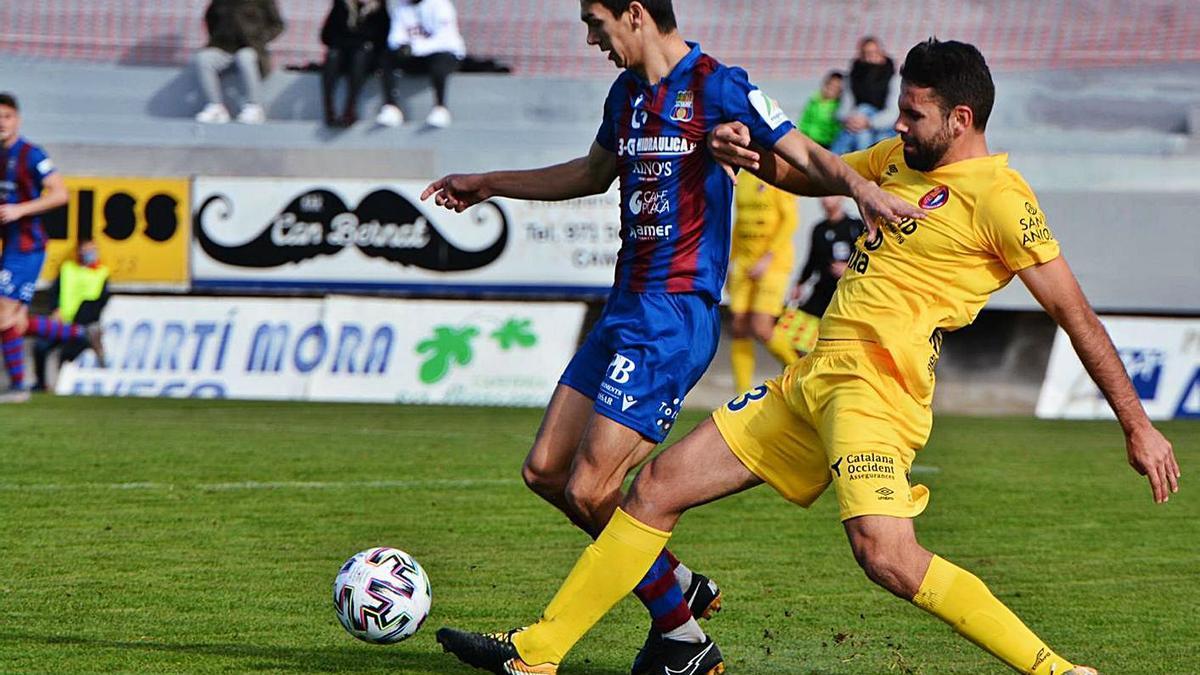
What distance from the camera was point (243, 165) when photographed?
17.7m

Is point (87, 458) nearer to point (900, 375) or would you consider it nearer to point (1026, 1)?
point (900, 375)

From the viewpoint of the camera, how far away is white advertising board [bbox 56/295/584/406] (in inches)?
650

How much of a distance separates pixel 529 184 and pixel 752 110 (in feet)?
3.26

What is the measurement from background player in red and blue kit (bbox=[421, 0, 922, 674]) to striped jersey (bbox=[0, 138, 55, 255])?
9.07 metres

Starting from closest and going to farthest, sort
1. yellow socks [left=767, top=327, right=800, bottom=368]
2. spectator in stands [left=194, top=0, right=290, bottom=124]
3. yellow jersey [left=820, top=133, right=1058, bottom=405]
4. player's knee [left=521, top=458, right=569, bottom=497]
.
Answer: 1. yellow jersey [left=820, top=133, right=1058, bottom=405]
2. player's knee [left=521, top=458, right=569, bottom=497]
3. yellow socks [left=767, top=327, right=800, bottom=368]
4. spectator in stands [left=194, top=0, right=290, bottom=124]

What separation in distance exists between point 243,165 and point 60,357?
8.69 ft

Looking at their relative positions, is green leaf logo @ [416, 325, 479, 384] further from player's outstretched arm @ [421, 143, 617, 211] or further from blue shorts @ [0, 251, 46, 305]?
player's outstretched arm @ [421, 143, 617, 211]

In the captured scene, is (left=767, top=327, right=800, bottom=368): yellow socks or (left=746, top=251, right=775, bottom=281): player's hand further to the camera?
(left=767, top=327, right=800, bottom=368): yellow socks

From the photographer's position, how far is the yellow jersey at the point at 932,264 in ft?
15.7

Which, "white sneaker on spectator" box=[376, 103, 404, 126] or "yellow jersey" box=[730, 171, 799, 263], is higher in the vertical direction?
"yellow jersey" box=[730, 171, 799, 263]

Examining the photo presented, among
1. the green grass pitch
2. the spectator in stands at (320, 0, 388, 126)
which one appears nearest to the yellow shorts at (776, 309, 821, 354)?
the green grass pitch

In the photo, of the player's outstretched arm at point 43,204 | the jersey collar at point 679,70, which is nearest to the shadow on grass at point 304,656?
the jersey collar at point 679,70

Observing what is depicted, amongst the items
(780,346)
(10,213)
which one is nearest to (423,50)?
(780,346)

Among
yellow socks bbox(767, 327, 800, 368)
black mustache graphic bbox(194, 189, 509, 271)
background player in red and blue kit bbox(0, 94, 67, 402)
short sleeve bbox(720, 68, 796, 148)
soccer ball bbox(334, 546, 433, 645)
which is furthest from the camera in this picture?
black mustache graphic bbox(194, 189, 509, 271)
